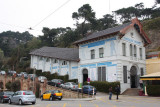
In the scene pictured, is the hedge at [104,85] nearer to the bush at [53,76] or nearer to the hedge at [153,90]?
the hedge at [153,90]

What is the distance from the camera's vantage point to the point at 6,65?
3036 inches

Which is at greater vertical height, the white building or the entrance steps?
the white building

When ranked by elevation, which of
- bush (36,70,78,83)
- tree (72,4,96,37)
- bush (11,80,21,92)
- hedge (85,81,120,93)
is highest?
tree (72,4,96,37)

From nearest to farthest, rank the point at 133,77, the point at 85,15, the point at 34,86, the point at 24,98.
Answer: the point at 24,98 < the point at 133,77 < the point at 34,86 < the point at 85,15

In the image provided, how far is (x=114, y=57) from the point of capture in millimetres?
32844

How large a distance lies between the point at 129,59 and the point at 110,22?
5547 centimetres

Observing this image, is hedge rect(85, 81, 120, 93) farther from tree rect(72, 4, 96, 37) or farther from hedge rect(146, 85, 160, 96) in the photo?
tree rect(72, 4, 96, 37)

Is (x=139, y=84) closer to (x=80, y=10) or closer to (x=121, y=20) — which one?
(x=80, y=10)

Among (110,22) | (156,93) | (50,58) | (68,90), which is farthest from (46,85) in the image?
(110,22)

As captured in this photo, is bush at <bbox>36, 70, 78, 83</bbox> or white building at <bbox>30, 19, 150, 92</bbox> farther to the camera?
bush at <bbox>36, 70, 78, 83</bbox>

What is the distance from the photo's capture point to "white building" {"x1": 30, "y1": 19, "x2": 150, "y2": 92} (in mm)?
32656

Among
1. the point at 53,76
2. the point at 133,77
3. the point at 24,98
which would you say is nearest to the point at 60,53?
the point at 53,76

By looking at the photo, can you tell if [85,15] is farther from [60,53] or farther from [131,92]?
[131,92]

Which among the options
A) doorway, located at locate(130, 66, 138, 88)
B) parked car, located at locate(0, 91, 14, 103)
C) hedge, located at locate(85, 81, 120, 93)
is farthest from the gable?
parked car, located at locate(0, 91, 14, 103)
